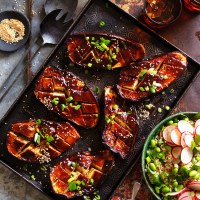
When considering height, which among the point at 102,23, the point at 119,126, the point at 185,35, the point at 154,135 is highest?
the point at 185,35

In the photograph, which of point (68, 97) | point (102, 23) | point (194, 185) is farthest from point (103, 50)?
point (194, 185)

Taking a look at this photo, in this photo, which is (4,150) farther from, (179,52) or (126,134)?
(179,52)

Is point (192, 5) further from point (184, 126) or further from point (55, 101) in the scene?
point (55, 101)

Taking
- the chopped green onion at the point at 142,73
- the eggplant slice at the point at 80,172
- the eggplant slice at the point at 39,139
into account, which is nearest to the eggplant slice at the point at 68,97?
the eggplant slice at the point at 39,139

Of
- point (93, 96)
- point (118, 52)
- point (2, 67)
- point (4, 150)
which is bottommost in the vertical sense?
point (4, 150)

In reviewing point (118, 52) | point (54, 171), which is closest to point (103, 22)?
point (118, 52)
